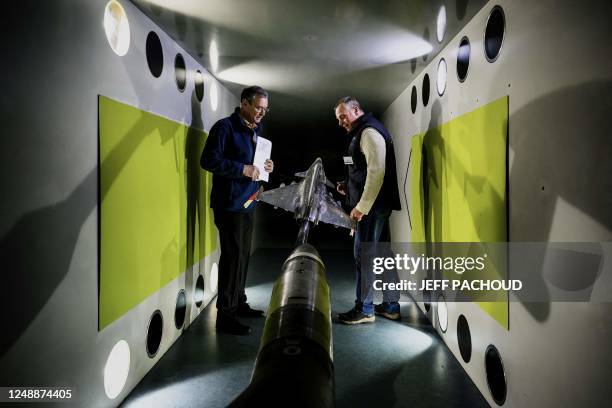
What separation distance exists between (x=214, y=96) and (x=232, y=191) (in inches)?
45.0

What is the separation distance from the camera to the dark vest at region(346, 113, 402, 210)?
111 inches

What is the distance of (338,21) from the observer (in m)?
2.12

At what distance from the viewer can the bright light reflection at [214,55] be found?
252cm

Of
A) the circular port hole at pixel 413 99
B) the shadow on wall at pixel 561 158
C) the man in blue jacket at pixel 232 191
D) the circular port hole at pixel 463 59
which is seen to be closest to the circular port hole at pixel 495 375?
the shadow on wall at pixel 561 158

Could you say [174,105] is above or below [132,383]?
above

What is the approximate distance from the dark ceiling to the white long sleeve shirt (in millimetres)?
550

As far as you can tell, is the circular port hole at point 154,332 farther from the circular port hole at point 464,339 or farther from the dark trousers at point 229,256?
the circular port hole at point 464,339

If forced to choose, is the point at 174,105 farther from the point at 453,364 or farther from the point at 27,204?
the point at 453,364

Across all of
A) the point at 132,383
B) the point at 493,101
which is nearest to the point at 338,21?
the point at 493,101

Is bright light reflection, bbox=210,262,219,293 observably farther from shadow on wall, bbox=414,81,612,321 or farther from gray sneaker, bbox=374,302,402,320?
shadow on wall, bbox=414,81,612,321

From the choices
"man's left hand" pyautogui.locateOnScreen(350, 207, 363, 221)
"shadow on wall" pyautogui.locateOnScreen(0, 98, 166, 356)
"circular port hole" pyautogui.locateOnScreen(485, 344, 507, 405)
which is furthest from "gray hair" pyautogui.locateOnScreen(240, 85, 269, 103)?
"circular port hole" pyautogui.locateOnScreen(485, 344, 507, 405)

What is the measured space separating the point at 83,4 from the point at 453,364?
7.76 feet

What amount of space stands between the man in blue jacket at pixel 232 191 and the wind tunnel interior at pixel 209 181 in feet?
0.60

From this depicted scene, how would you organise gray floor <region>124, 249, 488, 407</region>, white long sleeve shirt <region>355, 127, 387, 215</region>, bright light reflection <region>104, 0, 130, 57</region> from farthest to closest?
white long sleeve shirt <region>355, 127, 387, 215</region>, gray floor <region>124, 249, 488, 407</region>, bright light reflection <region>104, 0, 130, 57</region>
